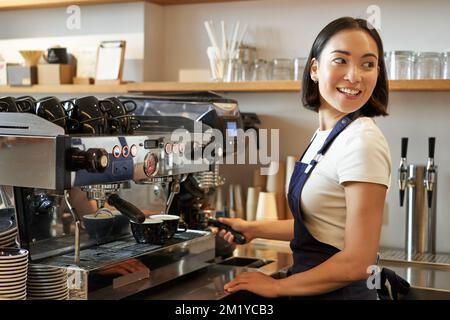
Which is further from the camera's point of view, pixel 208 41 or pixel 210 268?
pixel 208 41

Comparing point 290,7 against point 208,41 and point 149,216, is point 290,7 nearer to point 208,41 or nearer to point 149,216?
point 208,41

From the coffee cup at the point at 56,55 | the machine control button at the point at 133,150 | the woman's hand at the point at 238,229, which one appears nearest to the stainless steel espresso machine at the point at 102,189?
the machine control button at the point at 133,150

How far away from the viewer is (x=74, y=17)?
3605mm

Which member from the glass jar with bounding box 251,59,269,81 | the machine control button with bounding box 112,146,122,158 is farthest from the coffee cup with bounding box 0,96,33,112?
the glass jar with bounding box 251,59,269,81

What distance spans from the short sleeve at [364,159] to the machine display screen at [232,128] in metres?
1.08

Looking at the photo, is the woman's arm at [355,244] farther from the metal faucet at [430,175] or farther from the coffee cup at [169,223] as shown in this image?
the metal faucet at [430,175]

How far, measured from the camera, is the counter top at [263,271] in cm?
207

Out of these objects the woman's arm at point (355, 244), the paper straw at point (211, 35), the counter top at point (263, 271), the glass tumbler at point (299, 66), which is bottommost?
the counter top at point (263, 271)

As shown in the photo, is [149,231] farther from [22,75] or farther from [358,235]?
[22,75]

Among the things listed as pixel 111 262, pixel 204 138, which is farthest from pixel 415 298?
pixel 111 262

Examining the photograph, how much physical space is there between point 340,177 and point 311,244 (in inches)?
9.4
